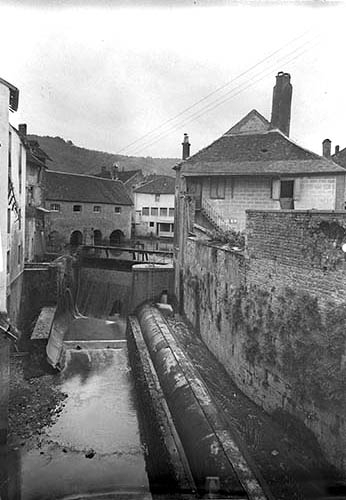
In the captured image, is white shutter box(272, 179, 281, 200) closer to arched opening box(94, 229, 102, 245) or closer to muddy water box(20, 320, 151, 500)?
muddy water box(20, 320, 151, 500)

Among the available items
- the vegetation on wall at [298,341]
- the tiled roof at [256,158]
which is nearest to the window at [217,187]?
the tiled roof at [256,158]

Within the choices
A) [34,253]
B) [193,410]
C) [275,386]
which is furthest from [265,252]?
[34,253]

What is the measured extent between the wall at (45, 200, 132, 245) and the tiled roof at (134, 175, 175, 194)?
6476mm

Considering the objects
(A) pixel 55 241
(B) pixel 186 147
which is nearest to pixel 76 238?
(A) pixel 55 241

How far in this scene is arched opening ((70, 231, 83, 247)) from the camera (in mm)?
25747

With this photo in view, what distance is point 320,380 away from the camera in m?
6.41

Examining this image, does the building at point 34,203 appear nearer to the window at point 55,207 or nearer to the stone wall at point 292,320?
the window at point 55,207

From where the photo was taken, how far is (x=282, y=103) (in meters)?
16.1

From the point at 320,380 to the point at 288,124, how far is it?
13240 mm

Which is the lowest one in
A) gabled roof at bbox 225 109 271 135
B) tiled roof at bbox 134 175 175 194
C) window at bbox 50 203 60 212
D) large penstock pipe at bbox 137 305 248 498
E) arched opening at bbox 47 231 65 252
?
large penstock pipe at bbox 137 305 248 498

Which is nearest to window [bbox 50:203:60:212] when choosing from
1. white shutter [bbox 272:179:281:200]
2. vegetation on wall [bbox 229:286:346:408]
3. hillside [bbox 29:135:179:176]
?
hillside [bbox 29:135:179:176]

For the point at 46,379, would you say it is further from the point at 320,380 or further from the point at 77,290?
the point at 77,290

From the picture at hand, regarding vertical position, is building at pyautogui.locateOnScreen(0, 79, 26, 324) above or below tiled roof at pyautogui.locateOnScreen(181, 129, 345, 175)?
below

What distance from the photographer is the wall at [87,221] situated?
2514cm
